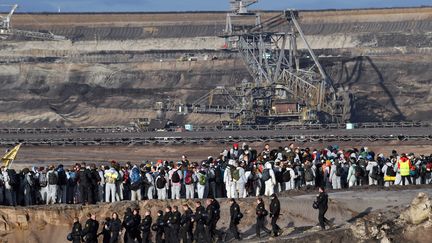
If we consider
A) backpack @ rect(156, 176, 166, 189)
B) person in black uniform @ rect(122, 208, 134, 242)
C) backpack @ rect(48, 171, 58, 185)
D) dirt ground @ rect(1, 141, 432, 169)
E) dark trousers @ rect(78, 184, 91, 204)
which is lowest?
person in black uniform @ rect(122, 208, 134, 242)

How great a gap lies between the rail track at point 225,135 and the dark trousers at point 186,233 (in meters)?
49.2

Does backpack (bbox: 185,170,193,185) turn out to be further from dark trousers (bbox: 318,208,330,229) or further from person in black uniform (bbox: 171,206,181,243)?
dark trousers (bbox: 318,208,330,229)

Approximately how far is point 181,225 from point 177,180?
522 centimetres

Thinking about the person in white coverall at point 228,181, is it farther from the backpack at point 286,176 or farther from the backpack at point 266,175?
the backpack at point 286,176

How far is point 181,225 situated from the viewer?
35.6 m

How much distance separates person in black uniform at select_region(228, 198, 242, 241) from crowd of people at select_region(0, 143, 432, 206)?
4.98 m

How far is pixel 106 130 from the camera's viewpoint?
11162cm

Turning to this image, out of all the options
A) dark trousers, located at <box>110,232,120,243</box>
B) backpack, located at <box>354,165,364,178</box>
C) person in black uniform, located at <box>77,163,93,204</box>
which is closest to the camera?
dark trousers, located at <box>110,232,120,243</box>

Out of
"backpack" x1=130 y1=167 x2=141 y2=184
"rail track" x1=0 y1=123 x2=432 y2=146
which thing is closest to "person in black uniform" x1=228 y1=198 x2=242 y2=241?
"backpack" x1=130 y1=167 x2=141 y2=184

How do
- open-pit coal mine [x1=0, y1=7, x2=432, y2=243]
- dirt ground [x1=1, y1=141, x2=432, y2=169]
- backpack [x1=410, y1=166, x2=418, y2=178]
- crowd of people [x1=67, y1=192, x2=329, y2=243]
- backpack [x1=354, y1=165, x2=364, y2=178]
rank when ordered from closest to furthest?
1. crowd of people [x1=67, y1=192, x2=329, y2=243]
2. open-pit coal mine [x1=0, y1=7, x2=432, y2=243]
3. backpack [x1=354, y1=165, x2=364, y2=178]
4. backpack [x1=410, y1=166, x2=418, y2=178]
5. dirt ground [x1=1, y1=141, x2=432, y2=169]

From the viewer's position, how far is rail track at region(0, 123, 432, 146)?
86.4 metres

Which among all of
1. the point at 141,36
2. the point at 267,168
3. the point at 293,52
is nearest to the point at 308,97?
the point at 293,52

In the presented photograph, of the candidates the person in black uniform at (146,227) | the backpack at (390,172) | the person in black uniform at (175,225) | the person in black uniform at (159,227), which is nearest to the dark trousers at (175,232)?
the person in black uniform at (175,225)

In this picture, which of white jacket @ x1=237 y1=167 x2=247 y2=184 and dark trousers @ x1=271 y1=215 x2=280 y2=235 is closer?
dark trousers @ x1=271 y1=215 x2=280 y2=235
